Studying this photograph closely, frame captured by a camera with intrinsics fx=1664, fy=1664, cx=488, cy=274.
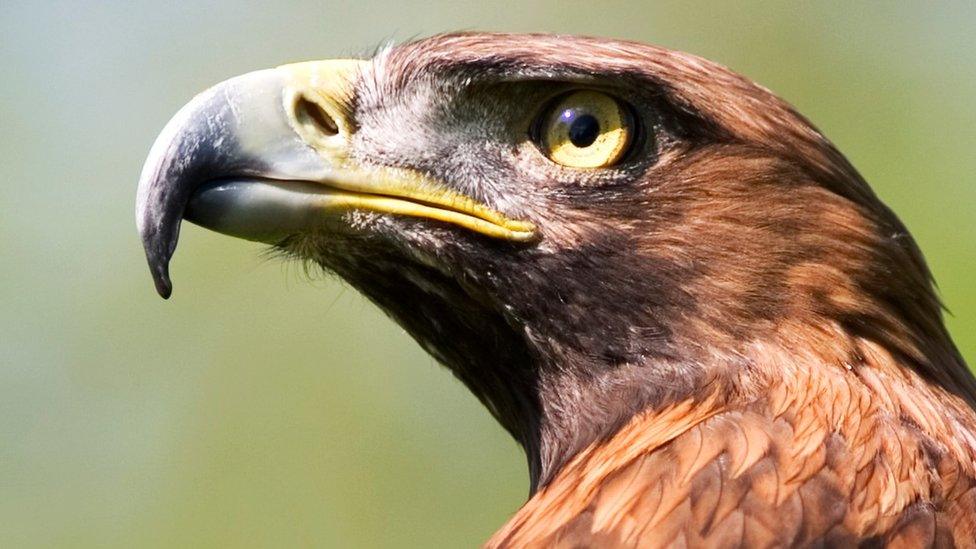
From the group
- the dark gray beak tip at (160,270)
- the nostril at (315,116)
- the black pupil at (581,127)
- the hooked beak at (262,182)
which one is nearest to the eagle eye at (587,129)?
the black pupil at (581,127)

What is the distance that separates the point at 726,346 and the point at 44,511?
792 centimetres

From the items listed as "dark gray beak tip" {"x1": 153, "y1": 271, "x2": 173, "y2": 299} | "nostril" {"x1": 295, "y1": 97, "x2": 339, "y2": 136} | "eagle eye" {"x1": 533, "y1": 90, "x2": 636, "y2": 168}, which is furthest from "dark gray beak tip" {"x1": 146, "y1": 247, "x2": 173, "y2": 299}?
"eagle eye" {"x1": 533, "y1": 90, "x2": 636, "y2": 168}

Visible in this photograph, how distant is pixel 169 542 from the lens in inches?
344

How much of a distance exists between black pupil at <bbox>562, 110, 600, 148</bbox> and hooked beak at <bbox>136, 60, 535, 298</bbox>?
0.59ft

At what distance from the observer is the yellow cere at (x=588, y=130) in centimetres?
299

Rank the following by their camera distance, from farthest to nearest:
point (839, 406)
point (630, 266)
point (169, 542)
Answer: point (169, 542) < point (630, 266) < point (839, 406)

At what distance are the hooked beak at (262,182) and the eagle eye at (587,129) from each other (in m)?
0.15

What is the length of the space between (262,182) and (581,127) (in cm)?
58

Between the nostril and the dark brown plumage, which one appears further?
the nostril

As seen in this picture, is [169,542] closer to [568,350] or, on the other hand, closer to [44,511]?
[44,511]

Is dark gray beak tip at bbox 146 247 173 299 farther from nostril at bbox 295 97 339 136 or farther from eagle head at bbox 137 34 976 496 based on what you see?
nostril at bbox 295 97 339 136

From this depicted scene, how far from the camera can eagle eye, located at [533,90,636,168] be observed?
2994 millimetres

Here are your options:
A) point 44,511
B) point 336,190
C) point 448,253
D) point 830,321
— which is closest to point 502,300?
point 448,253

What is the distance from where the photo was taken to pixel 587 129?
3.01m
